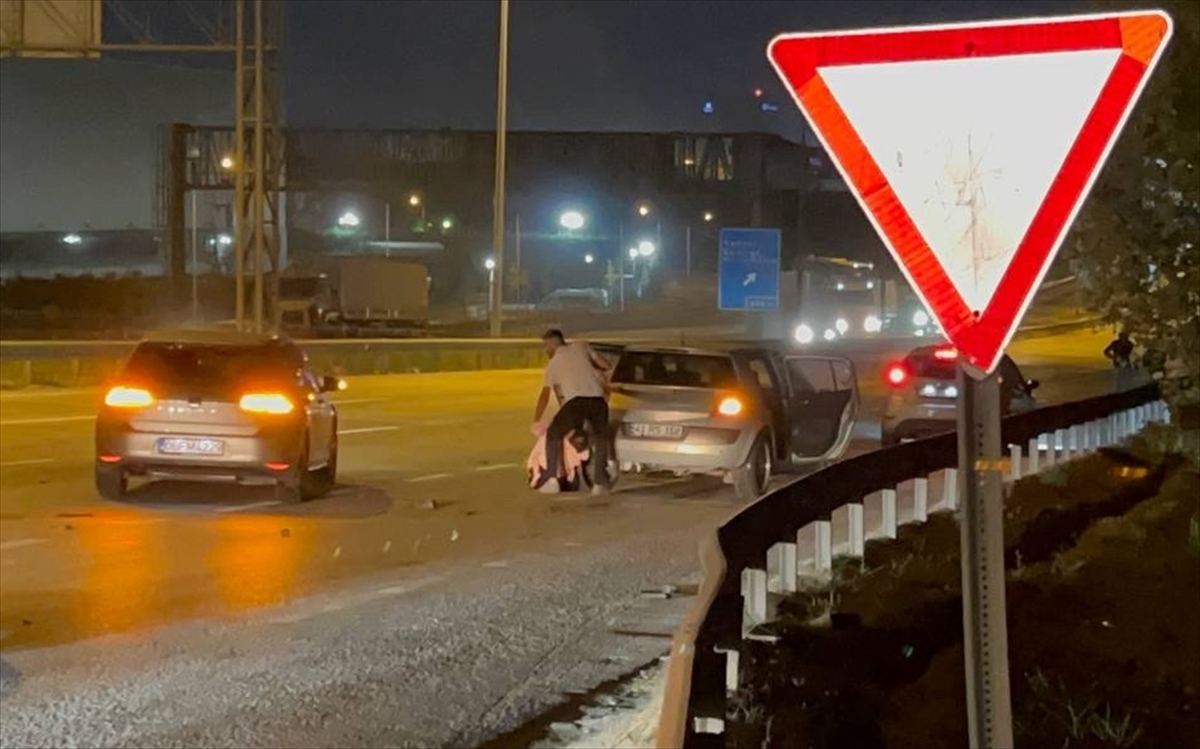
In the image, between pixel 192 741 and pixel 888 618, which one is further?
pixel 888 618

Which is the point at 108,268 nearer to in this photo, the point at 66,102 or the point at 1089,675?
the point at 66,102

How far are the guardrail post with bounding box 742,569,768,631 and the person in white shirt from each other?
23.9 feet

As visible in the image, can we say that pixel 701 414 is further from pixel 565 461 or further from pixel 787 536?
pixel 787 536

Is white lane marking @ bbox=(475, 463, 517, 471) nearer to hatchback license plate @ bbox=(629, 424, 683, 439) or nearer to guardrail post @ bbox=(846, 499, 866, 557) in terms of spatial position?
hatchback license plate @ bbox=(629, 424, 683, 439)

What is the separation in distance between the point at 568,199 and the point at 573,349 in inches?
3355

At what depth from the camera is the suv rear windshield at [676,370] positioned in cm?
1816

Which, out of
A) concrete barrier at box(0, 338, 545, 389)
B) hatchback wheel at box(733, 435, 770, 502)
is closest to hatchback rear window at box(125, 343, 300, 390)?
hatchback wheel at box(733, 435, 770, 502)

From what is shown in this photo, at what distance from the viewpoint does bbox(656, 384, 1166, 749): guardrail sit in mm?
6371

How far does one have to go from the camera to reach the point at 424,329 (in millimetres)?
66438

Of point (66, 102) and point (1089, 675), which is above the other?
point (66, 102)

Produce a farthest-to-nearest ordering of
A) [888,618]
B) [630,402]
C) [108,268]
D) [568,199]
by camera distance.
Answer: [568,199] → [108,268] → [630,402] → [888,618]

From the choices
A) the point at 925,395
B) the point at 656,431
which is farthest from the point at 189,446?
the point at 925,395

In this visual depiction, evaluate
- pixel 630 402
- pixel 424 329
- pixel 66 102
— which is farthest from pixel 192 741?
pixel 66 102

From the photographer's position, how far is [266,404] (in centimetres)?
1666
